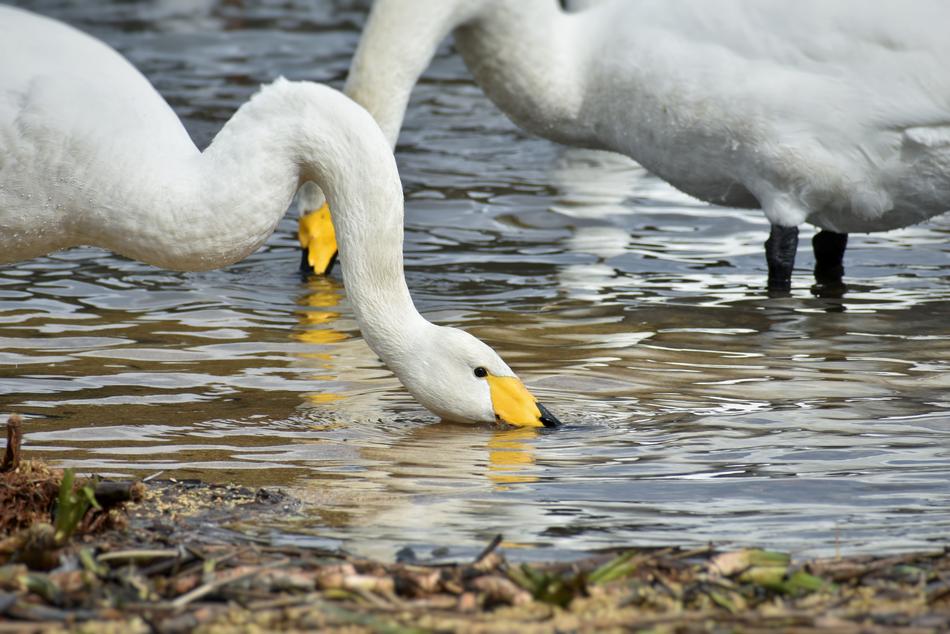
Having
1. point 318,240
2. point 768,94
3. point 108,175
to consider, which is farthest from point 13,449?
point 768,94

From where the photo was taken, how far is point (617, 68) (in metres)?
7.87

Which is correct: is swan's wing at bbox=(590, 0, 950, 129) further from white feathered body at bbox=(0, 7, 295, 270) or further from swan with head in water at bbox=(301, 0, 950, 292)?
white feathered body at bbox=(0, 7, 295, 270)

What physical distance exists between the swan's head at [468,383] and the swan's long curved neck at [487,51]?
2634 millimetres

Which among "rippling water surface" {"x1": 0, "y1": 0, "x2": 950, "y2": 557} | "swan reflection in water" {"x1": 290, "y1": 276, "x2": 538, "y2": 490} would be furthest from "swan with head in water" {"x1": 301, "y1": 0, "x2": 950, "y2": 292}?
"swan reflection in water" {"x1": 290, "y1": 276, "x2": 538, "y2": 490}

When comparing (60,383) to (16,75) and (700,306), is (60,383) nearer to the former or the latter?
(16,75)

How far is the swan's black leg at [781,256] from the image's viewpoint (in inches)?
312

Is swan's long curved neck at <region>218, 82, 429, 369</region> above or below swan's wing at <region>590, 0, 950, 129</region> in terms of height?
below

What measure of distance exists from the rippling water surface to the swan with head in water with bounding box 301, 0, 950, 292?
54 cm

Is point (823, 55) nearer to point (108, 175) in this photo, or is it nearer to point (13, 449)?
point (108, 175)

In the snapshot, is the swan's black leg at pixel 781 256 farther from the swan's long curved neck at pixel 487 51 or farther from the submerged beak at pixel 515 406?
the submerged beak at pixel 515 406

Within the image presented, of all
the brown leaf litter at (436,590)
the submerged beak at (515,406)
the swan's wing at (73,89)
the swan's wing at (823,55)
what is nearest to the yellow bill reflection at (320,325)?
the submerged beak at (515,406)

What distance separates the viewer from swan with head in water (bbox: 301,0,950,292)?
7398 millimetres

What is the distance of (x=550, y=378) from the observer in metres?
6.46

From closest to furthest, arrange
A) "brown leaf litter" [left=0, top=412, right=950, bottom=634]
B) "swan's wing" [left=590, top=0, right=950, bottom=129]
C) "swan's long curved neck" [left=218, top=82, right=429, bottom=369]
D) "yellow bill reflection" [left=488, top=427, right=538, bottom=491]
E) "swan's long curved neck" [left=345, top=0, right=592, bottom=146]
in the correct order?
"brown leaf litter" [left=0, top=412, right=950, bottom=634] → "yellow bill reflection" [left=488, top=427, right=538, bottom=491] → "swan's long curved neck" [left=218, top=82, right=429, bottom=369] → "swan's wing" [left=590, top=0, right=950, bottom=129] → "swan's long curved neck" [left=345, top=0, right=592, bottom=146]
